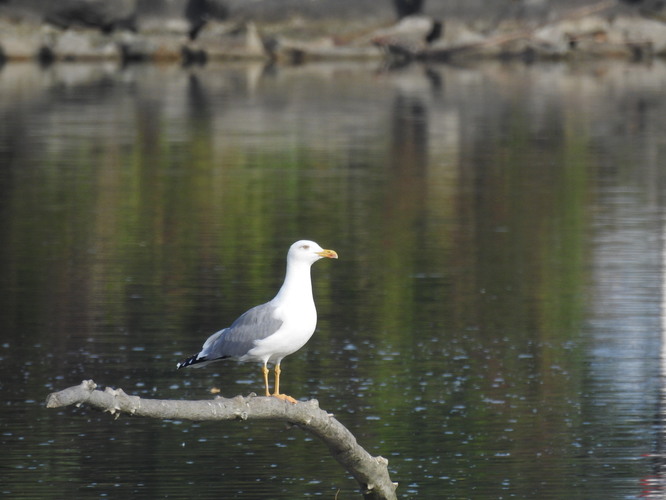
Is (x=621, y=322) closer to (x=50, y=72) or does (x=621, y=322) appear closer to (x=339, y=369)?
(x=339, y=369)

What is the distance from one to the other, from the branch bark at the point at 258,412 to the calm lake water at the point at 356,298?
104cm

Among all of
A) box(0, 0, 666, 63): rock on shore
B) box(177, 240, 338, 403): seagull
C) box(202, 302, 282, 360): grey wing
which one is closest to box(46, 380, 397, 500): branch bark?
box(177, 240, 338, 403): seagull

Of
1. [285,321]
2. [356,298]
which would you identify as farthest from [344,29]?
[285,321]

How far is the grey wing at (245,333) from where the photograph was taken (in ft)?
32.0

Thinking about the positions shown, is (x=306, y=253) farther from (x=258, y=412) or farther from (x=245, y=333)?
(x=258, y=412)

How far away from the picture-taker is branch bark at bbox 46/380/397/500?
766 centimetres

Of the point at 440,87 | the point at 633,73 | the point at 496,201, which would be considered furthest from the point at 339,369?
the point at 633,73

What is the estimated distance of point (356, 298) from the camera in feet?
56.0

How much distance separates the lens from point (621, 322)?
15.8m

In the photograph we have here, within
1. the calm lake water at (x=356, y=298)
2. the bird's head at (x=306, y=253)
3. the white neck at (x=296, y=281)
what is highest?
the bird's head at (x=306, y=253)

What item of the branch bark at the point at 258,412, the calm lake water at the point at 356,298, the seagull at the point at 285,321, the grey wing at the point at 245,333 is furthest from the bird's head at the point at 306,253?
the calm lake water at the point at 356,298

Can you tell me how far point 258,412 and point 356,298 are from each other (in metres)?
8.28

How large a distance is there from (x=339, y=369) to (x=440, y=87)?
3770 centimetres

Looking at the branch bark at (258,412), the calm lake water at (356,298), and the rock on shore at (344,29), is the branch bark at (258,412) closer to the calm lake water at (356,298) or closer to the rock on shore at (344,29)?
the calm lake water at (356,298)
